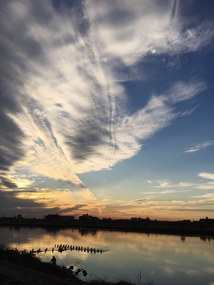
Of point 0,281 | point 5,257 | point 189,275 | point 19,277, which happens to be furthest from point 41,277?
point 189,275

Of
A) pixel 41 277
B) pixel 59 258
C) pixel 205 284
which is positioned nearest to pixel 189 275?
pixel 205 284

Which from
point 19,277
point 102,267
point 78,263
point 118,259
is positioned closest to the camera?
point 19,277

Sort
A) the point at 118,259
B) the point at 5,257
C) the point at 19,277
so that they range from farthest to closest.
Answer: the point at 118,259, the point at 5,257, the point at 19,277

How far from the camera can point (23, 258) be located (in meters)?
24.0

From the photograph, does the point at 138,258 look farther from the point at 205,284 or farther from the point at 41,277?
the point at 41,277

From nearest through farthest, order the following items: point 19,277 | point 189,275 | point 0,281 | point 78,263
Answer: point 0,281 → point 19,277 → point 189,275 → point 78,263

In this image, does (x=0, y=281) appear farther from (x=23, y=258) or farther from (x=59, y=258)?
(x=59, y=258)

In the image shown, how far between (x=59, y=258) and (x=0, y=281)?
30.4 meters

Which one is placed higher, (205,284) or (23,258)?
(23,258)

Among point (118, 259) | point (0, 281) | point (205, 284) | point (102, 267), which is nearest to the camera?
point (0, 281)

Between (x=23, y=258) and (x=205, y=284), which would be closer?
(x=23, y=258)

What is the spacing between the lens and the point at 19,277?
1477 cm

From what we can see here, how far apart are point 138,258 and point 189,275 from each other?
1200 cm

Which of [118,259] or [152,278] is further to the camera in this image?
[118,259]
